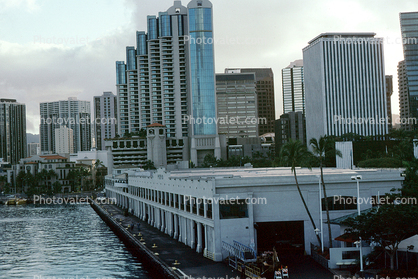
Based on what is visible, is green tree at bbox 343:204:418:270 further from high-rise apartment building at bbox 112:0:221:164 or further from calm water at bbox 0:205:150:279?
high-rise apartment building at bbox 112:0:221:164

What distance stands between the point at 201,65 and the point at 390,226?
14955cm

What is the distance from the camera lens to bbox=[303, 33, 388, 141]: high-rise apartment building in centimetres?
19612

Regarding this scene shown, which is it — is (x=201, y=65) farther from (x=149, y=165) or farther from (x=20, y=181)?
(x=20, y=181)

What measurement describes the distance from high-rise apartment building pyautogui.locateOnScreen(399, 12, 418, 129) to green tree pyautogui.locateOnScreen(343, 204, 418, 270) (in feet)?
538

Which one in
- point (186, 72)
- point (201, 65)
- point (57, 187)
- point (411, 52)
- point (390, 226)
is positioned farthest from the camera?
point (186, 72)

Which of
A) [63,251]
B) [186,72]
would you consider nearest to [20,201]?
[186,72]

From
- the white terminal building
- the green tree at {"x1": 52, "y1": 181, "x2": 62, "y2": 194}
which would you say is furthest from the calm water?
the green tree at {"x1": 52, "y1": 181, "x2": 62, "y2": 194}

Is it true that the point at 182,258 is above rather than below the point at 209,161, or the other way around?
below

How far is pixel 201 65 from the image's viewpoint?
17788 cm

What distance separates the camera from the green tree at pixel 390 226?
3294 centimetres

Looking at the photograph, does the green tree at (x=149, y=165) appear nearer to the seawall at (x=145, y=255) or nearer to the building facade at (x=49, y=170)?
the building facade at (x=49, y=170)

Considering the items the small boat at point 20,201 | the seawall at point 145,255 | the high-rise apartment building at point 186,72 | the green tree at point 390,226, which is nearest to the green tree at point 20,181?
the small boat at point 20,201

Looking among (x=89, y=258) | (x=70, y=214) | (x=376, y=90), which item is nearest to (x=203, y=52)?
(x=376, y=90)

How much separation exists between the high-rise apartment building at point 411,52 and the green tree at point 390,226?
538ft
